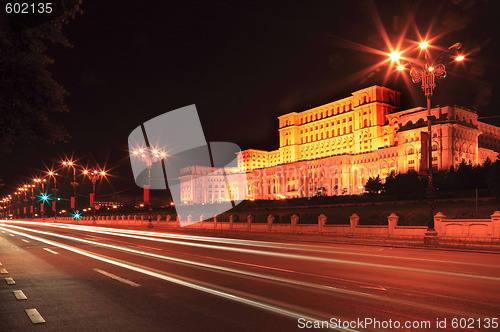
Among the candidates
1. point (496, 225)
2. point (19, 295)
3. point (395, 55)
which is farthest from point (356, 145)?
point (19, 295)

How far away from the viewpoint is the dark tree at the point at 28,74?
33.0 feet

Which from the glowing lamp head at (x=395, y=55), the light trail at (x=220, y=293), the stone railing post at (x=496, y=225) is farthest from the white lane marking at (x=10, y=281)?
the stone railing post at (x=496, y=225)

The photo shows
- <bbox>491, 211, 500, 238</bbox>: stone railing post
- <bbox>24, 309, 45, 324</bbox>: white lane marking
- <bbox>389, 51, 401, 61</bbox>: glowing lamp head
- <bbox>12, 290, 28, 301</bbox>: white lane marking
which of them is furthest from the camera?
<bbox>491, 211, 500, 238</bbox>: stone railing post

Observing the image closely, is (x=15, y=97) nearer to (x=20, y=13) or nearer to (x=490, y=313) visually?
(x=20, y=13)

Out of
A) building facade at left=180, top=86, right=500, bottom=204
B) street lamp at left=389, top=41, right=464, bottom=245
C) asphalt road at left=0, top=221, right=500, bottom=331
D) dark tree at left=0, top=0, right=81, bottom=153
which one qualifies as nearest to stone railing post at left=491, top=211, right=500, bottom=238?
street lamp at left=389, top=41, right=464, bottom=245

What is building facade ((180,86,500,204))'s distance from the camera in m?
113

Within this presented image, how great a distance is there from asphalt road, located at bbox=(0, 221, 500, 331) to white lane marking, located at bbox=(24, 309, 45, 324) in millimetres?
31

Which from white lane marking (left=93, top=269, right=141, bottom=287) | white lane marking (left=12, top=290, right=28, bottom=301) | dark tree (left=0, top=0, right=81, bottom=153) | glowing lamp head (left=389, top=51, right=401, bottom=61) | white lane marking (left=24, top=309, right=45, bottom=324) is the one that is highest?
glowing lamp head (left=389, top=51, right=401, bottom=61)

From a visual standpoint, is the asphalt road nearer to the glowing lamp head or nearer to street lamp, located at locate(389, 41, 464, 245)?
street lamp, located at locate(389, 41, 464, 245)

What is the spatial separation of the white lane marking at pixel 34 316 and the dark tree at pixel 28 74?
556 cm

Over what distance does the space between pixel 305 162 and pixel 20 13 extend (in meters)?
142

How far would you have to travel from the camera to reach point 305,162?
150 metres

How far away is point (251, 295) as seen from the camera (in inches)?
348

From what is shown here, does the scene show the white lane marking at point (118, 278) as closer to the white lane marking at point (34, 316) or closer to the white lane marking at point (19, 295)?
the white lane marking at point (19, 295)
